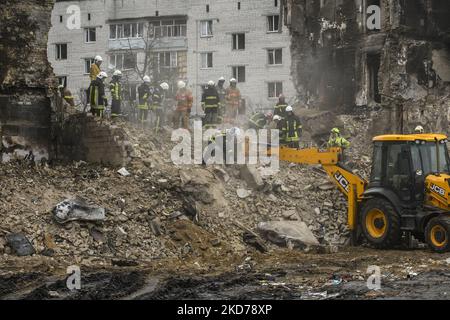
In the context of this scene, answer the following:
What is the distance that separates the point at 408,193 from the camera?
15.3m

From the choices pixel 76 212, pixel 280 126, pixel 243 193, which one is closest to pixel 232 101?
pixel 280 126

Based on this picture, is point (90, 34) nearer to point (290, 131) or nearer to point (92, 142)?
point (290, 131)

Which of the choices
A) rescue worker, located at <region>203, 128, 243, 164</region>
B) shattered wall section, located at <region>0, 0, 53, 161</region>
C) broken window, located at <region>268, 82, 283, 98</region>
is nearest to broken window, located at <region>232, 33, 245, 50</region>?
broken window, located at <region>268, 82, 283, 98</region>

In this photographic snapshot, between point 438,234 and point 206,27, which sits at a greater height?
point 206,27

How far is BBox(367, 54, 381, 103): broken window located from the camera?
89.0ft

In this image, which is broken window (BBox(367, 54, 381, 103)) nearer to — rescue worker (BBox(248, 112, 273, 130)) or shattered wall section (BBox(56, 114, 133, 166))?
rescue worker (BBox(248, 112, 273, 130))

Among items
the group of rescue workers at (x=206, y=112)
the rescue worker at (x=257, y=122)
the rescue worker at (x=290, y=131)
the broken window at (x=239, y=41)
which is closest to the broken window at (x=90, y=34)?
the broken window at (x=239, y=41)

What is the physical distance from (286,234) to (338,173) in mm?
1858

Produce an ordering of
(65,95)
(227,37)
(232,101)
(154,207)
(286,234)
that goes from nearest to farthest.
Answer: (154,207) → (286,234) → (65,95) → (232,101) → (227,37)

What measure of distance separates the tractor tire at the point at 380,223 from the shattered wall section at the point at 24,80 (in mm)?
7334

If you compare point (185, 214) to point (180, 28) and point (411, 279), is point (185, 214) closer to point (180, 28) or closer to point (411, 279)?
point (411, 279)

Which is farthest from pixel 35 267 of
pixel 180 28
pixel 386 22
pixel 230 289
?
pixel 180 28

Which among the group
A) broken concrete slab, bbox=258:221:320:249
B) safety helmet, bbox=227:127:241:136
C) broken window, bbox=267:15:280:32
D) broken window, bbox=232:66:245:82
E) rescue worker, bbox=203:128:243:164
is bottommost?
broken concrete slab, bbox=258:221:320:249

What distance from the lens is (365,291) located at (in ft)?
36.5
